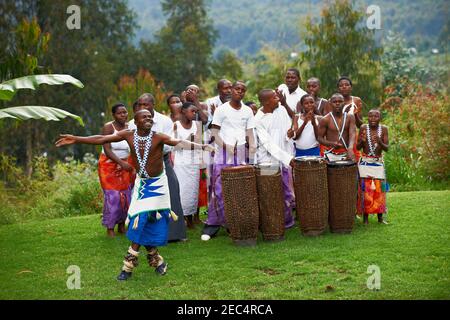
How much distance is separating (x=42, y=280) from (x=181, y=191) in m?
2.46

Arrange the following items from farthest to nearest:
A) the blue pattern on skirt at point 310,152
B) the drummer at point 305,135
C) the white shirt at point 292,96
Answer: the white shirt at point 292,96, the blue pattern on skirt at point 310,152, the drummer at point 305,135

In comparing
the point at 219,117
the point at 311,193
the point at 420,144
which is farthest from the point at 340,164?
the point at 420,144

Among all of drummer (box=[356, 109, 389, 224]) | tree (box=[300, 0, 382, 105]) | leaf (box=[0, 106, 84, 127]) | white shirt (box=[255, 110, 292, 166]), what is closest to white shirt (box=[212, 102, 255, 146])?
white shirt (box=[255, 110, 292, 166])

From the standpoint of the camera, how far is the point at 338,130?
8.79 m

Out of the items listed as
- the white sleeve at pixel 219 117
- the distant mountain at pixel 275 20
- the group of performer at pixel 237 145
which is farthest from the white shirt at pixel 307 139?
the distant mountain at pixel 275 20

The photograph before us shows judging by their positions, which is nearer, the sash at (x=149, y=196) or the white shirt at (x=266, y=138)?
the sash at (x=149, y=196)

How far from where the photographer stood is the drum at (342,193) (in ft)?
27.6

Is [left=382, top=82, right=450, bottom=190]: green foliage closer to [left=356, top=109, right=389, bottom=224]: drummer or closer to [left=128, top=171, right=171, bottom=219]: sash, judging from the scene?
[left=356, top=109, right=389, bottom=224]: drummer

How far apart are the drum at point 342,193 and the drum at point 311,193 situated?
4.2 inches

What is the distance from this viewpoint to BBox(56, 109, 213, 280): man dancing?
23.2 feet

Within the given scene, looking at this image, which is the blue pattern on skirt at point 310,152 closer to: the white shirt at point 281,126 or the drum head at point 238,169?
the white shirt at point 281,126

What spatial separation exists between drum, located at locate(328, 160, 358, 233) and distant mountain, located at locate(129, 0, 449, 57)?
50140mm

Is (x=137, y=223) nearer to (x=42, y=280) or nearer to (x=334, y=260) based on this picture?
(x=42, y=280)
